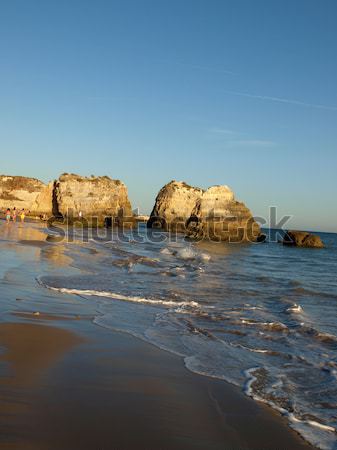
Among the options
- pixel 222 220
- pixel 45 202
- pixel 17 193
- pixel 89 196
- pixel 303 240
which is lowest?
pixel 303 240

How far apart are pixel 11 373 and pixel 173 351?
275 centimetres

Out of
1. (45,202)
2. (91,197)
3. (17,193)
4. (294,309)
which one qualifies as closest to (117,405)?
(294,309)

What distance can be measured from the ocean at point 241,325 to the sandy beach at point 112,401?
41cm

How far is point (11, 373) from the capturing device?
5.06 metres

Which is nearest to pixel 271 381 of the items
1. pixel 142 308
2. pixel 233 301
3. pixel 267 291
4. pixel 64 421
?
pixel 64 421

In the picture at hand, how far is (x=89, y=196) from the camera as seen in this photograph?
73188 mm

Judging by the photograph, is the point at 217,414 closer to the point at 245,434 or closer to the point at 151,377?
the point at 245,434

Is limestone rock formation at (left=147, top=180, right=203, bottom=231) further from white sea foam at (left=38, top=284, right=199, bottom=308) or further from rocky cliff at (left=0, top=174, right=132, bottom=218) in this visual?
white sea foam at (left=38, top=284, right=199, bottom=308)

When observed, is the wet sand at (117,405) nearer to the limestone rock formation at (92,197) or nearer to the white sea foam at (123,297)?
the white sea foam at (123,297)

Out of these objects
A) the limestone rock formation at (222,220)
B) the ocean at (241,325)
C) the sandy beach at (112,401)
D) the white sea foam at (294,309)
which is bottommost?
the white sea foam at (294,309)

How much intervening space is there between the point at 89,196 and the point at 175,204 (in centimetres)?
1434

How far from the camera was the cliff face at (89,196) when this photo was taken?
73000mm

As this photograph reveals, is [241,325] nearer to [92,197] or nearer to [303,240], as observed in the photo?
[303,240]

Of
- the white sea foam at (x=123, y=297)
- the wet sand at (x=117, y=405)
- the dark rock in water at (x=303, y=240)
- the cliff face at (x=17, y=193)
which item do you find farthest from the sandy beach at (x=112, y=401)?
the cliff face at (x=17, y=193)
